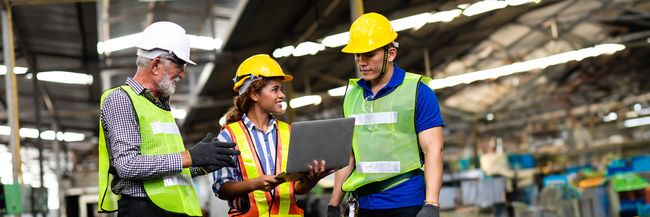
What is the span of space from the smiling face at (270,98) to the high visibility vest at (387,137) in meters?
0.45

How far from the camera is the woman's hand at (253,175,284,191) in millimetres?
3703

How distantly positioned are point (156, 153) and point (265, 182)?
529mm

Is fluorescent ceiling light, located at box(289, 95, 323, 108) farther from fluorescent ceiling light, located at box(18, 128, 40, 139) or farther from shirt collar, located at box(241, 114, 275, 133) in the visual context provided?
shirt collar, located at box(241, 114, 275, 133)

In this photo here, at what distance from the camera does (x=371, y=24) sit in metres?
3.80

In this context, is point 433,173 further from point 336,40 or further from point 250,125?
point 336,40

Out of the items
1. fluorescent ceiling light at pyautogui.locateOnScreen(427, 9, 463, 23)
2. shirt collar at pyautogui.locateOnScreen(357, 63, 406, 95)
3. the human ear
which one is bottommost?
shirt collar at pyautogui.locateOnScreen(357, 63, 406, 95)

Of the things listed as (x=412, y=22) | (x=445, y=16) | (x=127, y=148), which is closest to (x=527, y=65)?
(x=445, y=16)

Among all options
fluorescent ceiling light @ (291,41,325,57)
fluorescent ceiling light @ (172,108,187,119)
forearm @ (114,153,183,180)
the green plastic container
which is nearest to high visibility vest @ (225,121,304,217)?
forearm @ (114,153,183,180)

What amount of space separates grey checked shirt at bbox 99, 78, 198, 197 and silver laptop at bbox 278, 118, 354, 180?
0.49 metres

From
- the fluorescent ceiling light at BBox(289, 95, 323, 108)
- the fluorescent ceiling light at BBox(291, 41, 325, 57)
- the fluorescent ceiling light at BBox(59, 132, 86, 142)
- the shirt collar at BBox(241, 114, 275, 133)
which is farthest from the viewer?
the fluorescent ceiling light at BBox(59, 132, 86, 142)

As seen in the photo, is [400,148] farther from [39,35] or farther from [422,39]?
[422,39]

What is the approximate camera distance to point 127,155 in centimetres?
329

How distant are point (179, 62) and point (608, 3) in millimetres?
17118

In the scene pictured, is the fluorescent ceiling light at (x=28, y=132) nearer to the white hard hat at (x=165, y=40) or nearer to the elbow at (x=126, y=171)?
the white hard hat at (x=165, y=40)
